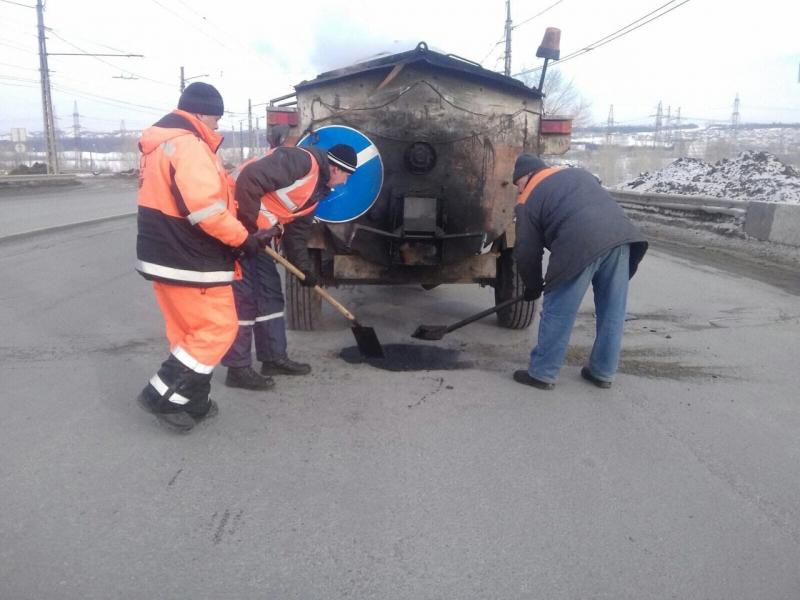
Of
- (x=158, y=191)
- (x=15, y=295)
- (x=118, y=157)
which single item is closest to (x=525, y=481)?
(x=158, y=191)

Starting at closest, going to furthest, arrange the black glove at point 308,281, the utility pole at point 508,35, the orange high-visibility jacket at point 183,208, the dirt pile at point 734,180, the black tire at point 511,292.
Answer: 1. the orange high-visibility jacket at point 183,208
2. the black glove at point 308,281
3. the black tire at point 511,292
4. the dirt pile at point 734,180
5. the utility pole at point 508,35

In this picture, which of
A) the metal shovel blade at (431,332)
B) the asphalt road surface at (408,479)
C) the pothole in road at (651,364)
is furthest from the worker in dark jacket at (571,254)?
the metal shovel blade at (431,332)

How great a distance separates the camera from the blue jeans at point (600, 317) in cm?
422

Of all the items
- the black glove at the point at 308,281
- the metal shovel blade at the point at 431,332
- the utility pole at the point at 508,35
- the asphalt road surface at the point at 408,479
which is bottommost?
the asphalt road surface at the point at 408,479

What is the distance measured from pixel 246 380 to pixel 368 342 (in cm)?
104

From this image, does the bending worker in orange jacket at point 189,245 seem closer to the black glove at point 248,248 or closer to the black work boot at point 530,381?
the black glove at point 248,248

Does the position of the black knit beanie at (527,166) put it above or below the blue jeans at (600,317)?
above

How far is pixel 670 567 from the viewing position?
2.46 metres

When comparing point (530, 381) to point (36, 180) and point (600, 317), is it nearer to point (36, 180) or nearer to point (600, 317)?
point (600, 317)

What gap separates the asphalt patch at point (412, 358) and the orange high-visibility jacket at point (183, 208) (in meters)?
1.63

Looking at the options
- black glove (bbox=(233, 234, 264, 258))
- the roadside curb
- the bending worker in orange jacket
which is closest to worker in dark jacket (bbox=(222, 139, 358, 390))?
black glove (bbox=(233, 234, 264, 258))

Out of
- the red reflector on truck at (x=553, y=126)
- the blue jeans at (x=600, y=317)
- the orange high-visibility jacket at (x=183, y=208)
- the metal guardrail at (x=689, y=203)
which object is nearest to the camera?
the orange high-visibility jacket at (x=183, y=208)

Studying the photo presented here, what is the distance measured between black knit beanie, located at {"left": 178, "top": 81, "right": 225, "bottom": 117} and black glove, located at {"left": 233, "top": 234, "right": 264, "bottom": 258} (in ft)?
2.28

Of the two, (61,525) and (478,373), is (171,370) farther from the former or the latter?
(478,373)
